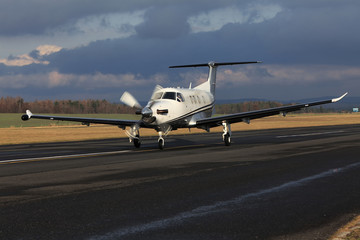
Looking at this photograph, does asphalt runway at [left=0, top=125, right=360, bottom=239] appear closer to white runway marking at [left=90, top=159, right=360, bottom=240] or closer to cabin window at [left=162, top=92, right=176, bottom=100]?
white runway marking at [left=90, top=159, right=360, bottom=240]

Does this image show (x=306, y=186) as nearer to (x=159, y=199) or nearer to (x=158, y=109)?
(x=159, y=199)

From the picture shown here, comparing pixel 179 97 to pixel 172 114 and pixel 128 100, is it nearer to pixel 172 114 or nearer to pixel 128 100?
pixel 172 114

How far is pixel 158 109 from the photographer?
2266 cm

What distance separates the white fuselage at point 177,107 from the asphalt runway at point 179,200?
7.65 m

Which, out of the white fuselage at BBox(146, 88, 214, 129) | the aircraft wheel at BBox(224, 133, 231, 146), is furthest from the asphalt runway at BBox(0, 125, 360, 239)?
the aircraft wheel at BBox(224, 133, 231, 146)

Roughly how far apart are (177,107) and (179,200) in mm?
15523

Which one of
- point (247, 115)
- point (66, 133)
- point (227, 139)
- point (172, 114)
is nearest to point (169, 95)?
point (172, 114)

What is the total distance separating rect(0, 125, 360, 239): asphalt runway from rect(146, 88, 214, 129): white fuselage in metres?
7.65

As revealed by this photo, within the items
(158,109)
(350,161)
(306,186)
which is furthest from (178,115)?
(306,186)

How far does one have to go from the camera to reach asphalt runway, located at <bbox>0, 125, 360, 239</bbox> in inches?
253

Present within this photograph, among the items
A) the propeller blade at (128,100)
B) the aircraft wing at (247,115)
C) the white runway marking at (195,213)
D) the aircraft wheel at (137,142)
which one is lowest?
the white runway marking at (195,213)

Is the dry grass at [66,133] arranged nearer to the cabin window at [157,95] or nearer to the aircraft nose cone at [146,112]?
the cabin window at [157,95]

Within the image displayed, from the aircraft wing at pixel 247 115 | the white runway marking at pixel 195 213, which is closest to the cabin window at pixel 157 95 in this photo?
the aircraft wing at pixel 247 115

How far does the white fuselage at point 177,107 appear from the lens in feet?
74.9
